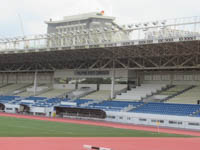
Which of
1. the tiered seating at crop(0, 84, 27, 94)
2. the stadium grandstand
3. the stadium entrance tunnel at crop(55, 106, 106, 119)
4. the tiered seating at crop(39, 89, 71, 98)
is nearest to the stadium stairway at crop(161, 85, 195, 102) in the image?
the stadium grandstand

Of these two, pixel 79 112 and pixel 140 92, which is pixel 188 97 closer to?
pixel 140 92

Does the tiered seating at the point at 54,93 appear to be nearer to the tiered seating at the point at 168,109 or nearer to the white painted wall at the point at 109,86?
the white painted wall at the point at 109,86

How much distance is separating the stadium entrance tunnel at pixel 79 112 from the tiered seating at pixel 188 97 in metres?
9.15

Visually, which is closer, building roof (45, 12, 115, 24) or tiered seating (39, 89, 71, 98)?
tiered seating (39, 89, 71, 98)

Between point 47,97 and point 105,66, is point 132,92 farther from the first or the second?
point 47,97

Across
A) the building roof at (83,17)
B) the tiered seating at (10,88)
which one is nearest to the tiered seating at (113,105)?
the tiered seating at (10,88)

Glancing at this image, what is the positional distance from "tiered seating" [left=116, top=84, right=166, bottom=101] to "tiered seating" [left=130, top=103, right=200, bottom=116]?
12.3 feet

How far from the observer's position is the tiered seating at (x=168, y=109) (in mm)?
39500

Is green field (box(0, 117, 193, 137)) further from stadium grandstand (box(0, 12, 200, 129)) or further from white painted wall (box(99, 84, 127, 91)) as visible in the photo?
white painted wall (box(99, 84, 127, 91))

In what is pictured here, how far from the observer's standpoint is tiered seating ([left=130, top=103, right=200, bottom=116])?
39500 millimetres

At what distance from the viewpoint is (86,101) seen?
51031 millimetres

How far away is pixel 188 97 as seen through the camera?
44.0 meters

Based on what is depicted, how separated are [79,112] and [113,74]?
8062mm

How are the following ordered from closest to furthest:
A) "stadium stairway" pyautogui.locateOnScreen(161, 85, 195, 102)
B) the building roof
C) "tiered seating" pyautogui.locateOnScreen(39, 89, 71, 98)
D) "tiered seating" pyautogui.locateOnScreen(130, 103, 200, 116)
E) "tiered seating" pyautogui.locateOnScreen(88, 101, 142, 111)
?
"tiered seating" pyautogui.locateOnScreen(130, 103, 200, 116)
"tiered seating" pyautogui.locateOnScreen(88, 101, 142, 111)
"stadium stairway" pyautogui.locateOnScreen(161, 85, 195, 102)
"tiered seating" pyautogui.locateOnScreen(39, 89, 71, 98)
the building roof
